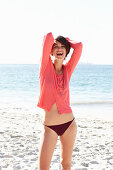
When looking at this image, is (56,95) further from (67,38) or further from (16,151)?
(16,151)

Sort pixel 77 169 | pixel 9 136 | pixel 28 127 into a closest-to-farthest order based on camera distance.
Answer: pixel 77 169, pixel 9 136, pixel 28 127

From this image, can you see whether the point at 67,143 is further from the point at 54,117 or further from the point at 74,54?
the point at 74,54

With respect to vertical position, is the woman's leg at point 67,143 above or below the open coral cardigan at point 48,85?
below

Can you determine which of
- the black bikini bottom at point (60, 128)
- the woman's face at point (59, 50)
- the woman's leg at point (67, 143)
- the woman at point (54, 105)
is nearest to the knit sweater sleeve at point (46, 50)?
the woman at point (54, 105)

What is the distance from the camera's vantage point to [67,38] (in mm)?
3162

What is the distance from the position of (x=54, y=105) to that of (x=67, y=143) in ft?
1.51

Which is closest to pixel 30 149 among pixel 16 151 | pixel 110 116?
pixel 16 151

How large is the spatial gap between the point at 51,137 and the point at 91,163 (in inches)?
86.5

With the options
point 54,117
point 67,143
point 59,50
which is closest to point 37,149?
point 67,143

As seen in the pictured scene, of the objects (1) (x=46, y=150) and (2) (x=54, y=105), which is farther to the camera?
(2) (x=54, y=105)

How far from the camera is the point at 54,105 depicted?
286 centimetres

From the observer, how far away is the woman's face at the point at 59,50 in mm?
2926

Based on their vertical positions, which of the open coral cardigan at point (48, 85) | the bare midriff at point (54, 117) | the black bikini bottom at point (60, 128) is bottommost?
the black bikini bottom at point (60, 128)

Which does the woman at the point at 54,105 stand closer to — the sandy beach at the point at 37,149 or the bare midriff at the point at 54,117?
the bare midriff at the point at 54,117
